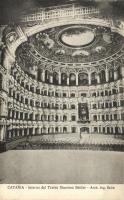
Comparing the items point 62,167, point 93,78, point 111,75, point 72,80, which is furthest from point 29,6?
point 62,167

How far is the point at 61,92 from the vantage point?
348cm

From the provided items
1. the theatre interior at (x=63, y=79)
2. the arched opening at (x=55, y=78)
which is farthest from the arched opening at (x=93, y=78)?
the arched opening at (x=55, y=78)

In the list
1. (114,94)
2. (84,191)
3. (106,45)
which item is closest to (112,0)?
(106,45)

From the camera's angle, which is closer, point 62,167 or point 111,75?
point 62,167

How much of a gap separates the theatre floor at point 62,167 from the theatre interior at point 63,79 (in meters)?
0.09

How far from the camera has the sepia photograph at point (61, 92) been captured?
3236mm

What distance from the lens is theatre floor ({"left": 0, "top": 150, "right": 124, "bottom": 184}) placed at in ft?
10.5

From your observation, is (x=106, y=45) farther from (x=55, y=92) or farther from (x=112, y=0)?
(x=55, y=92)

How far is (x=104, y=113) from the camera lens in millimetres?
3357

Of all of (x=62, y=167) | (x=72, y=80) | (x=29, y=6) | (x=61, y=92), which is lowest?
(x=62, y=167)

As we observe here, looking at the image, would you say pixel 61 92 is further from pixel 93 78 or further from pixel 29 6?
pixel 29 6

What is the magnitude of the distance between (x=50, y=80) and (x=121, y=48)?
867 mm

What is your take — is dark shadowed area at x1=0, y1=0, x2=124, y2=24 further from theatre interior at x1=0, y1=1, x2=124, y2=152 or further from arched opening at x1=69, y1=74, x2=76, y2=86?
arched opening at x1=69, y1=74, x2=76, y2=86

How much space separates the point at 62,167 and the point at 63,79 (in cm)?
97
